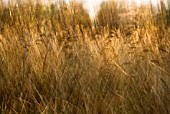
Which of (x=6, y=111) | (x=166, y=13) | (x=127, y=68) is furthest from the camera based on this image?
(x=166, y=13)

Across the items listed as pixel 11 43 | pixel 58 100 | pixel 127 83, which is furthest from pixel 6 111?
pixel 11 43

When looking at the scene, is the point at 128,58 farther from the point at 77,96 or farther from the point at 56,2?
the point at 56,2

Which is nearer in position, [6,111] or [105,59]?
[6,111]

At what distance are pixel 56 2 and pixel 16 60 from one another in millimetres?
5080

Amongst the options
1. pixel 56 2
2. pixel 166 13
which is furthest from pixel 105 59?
pixel 56 2

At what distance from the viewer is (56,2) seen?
28.6 feet

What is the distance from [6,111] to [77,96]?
55 cm

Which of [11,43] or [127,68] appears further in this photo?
A: [11,43]

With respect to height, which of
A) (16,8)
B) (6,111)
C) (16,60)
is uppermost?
(16,8)

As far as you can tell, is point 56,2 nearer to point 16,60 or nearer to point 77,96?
point 16,60

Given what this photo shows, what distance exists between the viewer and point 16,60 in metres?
3.77

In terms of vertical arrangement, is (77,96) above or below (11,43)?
below

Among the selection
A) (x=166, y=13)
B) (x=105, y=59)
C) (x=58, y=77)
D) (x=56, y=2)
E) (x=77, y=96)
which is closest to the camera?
(x=77, y=96)

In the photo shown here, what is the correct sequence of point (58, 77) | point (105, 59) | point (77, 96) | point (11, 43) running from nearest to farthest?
point (77, 96) < point (58, 77) < point (105, 59) < point (11, 43)
